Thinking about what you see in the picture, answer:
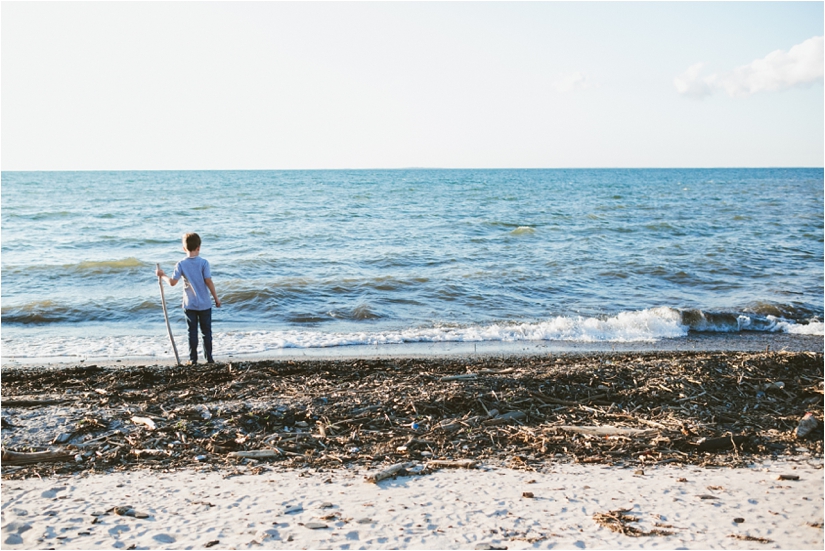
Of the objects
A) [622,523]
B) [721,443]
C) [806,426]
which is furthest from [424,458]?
[806,426]

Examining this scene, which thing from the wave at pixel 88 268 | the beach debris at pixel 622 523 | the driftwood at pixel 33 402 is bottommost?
the driftwood at pixel 33 402

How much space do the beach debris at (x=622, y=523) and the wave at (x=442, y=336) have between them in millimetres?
6752

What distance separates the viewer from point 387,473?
4.48m

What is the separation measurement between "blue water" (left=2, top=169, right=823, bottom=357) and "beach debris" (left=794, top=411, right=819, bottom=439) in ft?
18.2

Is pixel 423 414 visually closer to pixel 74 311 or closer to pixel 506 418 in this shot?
pixel 506 418

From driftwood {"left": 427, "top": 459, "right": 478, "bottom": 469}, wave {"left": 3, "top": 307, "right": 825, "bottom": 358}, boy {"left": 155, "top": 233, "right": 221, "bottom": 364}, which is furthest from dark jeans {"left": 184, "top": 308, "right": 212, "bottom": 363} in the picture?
driftwood {"left": 427, "top": 459, "right": 478, "bottom": 469}

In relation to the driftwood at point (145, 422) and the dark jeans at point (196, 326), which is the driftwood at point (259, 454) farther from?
the dark jeans at point (196, 326)

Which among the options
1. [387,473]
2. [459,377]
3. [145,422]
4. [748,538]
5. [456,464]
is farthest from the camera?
[459,377]

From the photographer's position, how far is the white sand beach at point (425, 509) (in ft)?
11.9

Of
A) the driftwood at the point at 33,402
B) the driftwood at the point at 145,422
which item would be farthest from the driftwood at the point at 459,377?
the driftwood at the point at 33,402

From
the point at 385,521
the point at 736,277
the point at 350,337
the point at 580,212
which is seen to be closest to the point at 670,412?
the point at 385,521

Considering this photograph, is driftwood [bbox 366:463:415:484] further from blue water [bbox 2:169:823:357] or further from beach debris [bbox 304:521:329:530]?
blue water [bbox 2:169:823:357]

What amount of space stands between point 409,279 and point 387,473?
443 inches

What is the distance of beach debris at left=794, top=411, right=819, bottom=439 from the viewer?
5258 millimetres
